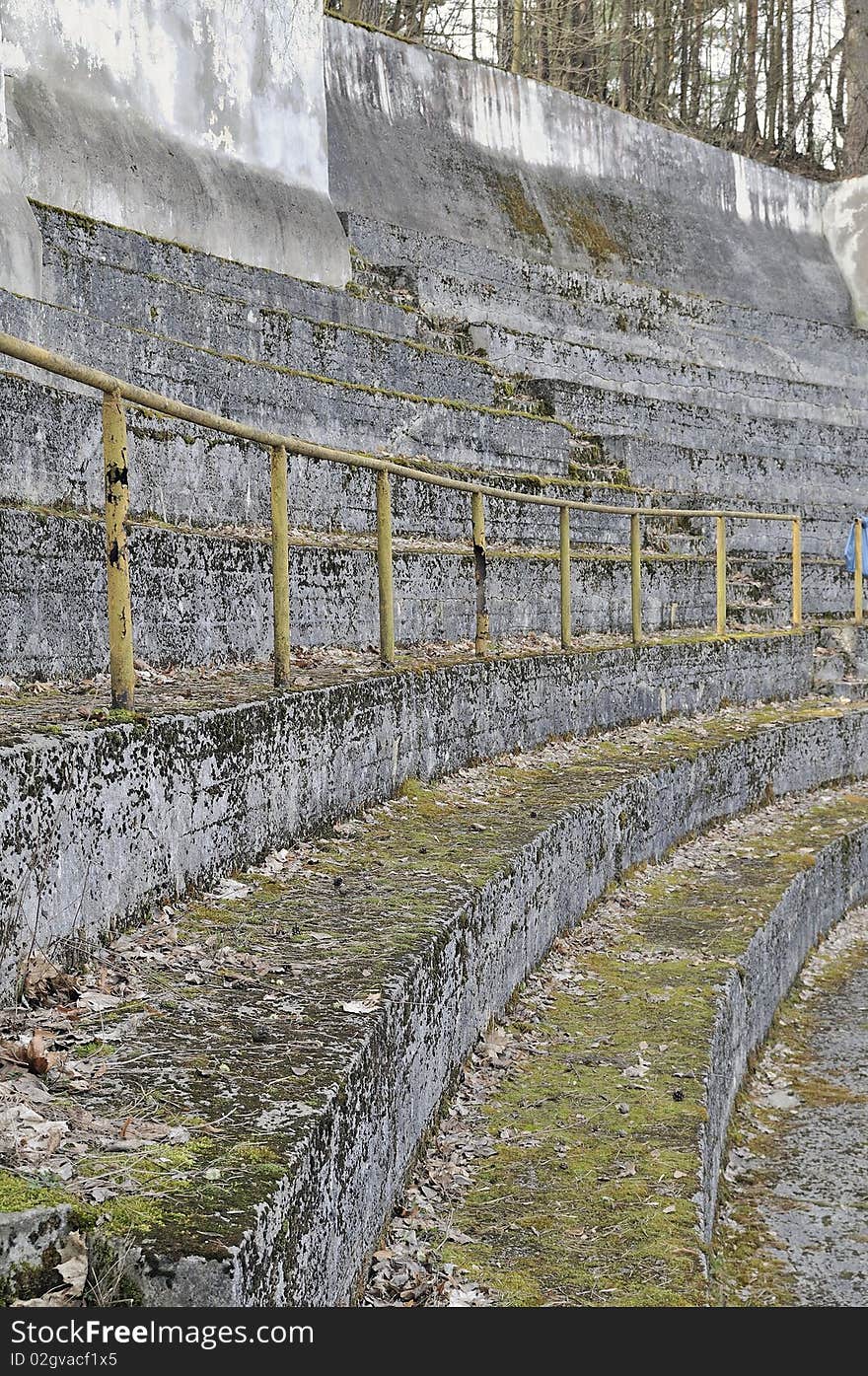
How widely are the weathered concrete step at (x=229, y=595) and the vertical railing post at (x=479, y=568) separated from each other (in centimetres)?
57

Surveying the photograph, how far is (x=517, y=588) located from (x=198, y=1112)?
7.08m

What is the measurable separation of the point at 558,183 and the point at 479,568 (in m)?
13.3

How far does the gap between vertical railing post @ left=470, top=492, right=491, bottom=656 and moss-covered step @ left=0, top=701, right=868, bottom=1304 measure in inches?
65.6

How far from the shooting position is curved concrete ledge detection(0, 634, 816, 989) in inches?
110

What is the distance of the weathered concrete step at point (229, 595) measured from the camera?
14.4 feet

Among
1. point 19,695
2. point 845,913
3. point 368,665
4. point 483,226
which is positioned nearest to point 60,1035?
point 19,695

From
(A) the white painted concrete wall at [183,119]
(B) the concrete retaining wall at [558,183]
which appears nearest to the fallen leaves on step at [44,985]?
(A) the white painted concrete wall at [183,119]

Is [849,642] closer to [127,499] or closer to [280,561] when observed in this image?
[280,561]

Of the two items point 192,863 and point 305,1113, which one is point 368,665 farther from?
A: point 305,1113

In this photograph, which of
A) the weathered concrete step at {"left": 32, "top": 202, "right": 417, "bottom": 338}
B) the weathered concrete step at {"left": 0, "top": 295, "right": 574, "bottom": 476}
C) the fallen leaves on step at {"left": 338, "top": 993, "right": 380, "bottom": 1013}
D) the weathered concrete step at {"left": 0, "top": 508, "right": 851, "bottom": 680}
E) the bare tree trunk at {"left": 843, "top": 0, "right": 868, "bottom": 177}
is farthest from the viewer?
the bare tree trunk at {"left": 843, "top": 0, "right": 868, "bottom": 177}

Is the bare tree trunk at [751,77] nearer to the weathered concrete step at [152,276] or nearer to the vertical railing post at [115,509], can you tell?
the weathered concrete step at [152,276]

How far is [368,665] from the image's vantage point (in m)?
6.04

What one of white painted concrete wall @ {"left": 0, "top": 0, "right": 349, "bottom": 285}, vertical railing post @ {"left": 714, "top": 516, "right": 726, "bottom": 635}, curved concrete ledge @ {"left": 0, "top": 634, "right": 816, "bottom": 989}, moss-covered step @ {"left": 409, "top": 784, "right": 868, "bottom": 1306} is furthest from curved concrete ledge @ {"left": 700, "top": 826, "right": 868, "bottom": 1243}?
white painted concrete wall @ {"left": 0, "top": 0, "right": 349, "bottom": 285}

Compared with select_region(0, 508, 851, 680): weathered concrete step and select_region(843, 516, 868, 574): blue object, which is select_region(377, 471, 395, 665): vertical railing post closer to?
select_region(0, 508, 851, 680): weathered concrete step
